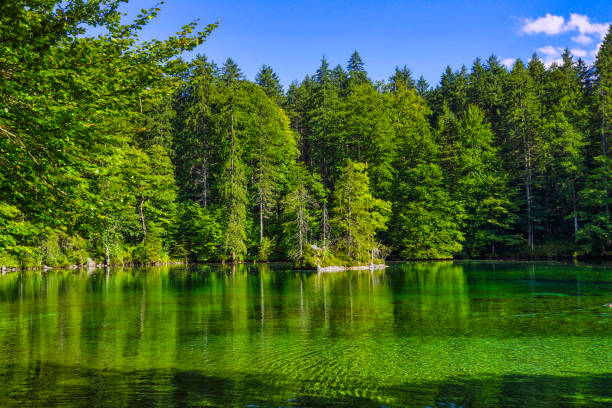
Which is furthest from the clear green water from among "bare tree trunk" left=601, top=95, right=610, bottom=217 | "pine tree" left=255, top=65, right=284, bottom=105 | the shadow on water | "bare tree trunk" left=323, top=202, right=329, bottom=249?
"pine tree" left=255, top=65, right=284, bottom=105

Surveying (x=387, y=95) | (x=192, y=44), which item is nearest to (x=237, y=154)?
(x=387, y=95)

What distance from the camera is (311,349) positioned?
13.6 m

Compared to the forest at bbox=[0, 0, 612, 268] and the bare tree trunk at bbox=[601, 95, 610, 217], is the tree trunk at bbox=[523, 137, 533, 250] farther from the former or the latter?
the bare tree trunk at bbox=[601, 95, 610, 217]

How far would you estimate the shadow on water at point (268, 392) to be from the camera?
9141 millimetres

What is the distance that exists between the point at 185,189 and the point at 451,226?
34985mm

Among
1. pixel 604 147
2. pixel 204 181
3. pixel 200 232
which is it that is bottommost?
pixel 200 232

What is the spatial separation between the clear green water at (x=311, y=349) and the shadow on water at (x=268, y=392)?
1.5 inches

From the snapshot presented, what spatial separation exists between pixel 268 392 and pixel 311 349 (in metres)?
3.77

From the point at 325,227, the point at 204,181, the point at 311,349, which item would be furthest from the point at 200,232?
the point at 311,349

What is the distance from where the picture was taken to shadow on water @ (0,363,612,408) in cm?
914

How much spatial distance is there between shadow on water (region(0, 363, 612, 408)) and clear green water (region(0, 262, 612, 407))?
39 millimetres

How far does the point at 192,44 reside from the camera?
10.7 m

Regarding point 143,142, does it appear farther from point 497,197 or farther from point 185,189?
point 497,197

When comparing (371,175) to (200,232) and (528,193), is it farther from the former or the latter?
(200,232)
